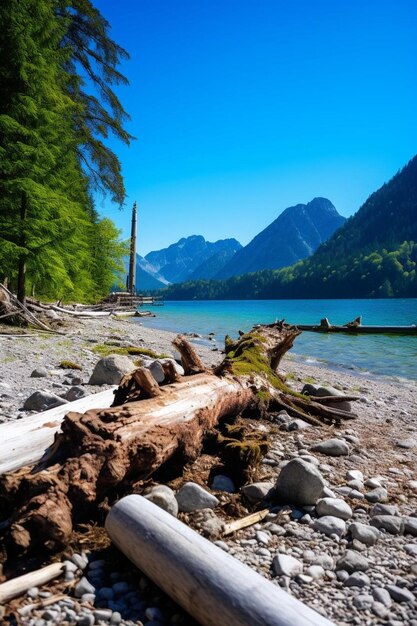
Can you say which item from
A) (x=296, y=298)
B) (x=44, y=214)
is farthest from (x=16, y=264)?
(x=296, y=298)

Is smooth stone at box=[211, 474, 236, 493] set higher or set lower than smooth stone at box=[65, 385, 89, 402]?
lower

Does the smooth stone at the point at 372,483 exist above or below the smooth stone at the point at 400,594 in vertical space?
below

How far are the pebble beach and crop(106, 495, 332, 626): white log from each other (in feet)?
0.53

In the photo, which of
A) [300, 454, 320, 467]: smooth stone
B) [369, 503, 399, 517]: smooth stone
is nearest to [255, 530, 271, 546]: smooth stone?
[369, 503, 399, 517]: smooth stone

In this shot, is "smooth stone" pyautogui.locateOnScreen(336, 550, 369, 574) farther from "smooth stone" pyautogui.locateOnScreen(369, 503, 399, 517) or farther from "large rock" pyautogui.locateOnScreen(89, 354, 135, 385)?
"large rock" pyautogui.locateOnScreen(89, 354, 135, 385)

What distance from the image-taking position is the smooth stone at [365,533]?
3.06 metres

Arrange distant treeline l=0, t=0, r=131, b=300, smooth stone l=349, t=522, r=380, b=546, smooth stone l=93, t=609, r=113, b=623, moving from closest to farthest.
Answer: smooth stone l=93, t=609, r=113, b=623
smooth stone l=349, t=522, r=380, b=546
distant treeline l=0, t=0, r=131, b=300

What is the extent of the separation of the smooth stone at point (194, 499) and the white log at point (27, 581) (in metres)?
1.14

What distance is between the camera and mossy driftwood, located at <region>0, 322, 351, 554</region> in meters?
2.60

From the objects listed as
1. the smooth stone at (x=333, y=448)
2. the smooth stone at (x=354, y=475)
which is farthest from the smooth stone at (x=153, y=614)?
the smooth stone at (x=333, y=448)

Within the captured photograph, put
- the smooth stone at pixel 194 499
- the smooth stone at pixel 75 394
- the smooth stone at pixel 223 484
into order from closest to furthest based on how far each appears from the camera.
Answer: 1. the smooth stone at pixel 194 499
2. the smooth stone at pixel 223 484
3. the smooth stone at pixel 75 394

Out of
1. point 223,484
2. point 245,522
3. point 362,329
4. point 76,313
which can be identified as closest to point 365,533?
point 245,522

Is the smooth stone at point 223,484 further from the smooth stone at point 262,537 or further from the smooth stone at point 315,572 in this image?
the smooth stone at point 315,572

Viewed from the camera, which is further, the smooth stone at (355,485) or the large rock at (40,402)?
the large rock at (40,402)
